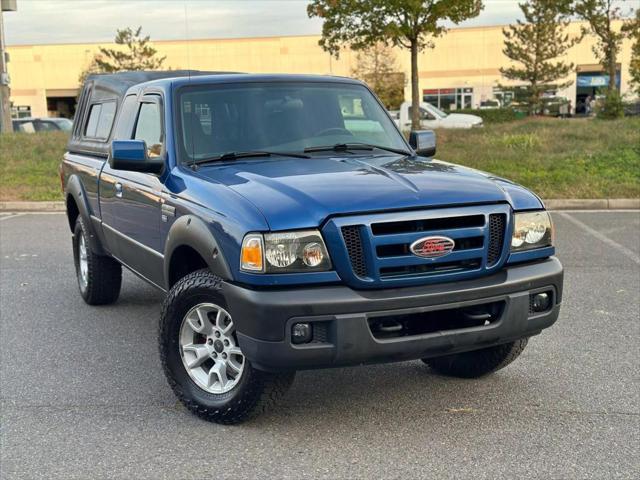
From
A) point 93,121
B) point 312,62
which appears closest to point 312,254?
point 93,121

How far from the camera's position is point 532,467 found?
3.47 meters

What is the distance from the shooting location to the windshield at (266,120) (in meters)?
4.68

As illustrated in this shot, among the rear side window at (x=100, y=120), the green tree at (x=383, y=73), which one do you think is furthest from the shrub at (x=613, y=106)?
the green tree at (x=383, y=73)

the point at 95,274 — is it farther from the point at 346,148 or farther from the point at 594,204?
the point at 594,204

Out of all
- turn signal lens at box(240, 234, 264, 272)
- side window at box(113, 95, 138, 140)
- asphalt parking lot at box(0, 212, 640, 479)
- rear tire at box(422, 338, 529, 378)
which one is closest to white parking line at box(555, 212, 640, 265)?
asphalt parking lot at box(0, 212, 640, 479)

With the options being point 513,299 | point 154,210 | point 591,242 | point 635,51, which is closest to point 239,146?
point 154,210

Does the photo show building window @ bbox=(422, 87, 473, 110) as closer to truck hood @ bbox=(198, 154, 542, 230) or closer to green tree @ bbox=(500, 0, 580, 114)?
green tree @ bbox=(500, 0, 580, 114)

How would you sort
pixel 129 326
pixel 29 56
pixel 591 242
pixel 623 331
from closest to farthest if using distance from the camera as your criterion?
1. pixel 623 331
2. pixel 129 326
3. pixel 591 242
4. pixel 29 56

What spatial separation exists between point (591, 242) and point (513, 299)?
236 inches

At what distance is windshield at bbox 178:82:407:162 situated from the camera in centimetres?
468

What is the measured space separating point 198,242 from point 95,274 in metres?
2.93

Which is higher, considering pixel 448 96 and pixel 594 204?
pixel 448 96

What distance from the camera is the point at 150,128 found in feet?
16.8

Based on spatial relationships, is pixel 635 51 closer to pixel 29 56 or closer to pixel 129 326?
pixel 129 326
